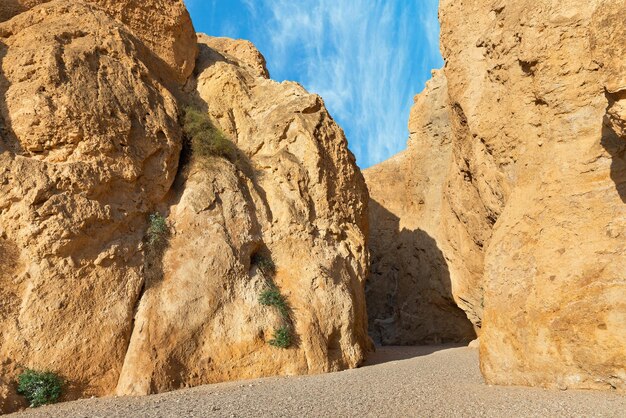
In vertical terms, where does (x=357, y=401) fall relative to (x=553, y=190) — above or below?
below

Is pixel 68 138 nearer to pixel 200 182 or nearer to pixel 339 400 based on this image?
pixel 200 182

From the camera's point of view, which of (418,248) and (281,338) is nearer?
(281,338)

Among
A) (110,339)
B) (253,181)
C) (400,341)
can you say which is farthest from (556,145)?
(400,341)

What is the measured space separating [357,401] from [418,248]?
633 inches

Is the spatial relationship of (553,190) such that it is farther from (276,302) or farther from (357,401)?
A: (276,302)

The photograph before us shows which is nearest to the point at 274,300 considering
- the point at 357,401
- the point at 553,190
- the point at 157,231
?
the point at 157,231

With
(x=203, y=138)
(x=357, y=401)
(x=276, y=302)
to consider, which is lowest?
(x=357, y=401)

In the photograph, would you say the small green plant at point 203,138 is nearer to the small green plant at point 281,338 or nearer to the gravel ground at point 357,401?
the small green plant at point 281,338

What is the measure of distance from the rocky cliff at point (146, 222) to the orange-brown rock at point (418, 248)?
8.65 m

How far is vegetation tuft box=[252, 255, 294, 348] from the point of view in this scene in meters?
9.16

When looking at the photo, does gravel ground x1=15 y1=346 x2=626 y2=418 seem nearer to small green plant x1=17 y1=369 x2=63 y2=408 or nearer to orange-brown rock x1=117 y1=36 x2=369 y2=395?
small green plant x1=17 y1=369 x2=63 y2=408

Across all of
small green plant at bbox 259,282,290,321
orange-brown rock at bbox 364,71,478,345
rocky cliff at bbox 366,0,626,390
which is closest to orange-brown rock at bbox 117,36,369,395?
small green plant at bbox 259,282,290,321

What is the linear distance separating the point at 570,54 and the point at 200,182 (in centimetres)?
746

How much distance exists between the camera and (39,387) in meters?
6.71
